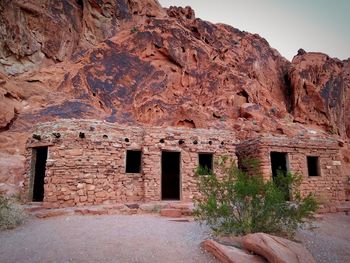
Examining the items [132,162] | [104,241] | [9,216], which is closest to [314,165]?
[132,162]

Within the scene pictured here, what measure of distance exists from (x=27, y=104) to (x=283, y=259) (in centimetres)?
A: 1716

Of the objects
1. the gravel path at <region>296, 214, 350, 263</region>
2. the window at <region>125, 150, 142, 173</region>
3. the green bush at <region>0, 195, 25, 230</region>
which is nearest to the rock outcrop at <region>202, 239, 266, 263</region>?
the gravel path at <region>296, 214, 350, 263</region>

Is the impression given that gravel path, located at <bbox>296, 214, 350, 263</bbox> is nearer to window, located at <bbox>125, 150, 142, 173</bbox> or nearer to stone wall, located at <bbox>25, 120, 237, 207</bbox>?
stone wall, located at <bbox>25, 120, 237, 207</bbox>

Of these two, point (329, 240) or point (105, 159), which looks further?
point (105, 159)

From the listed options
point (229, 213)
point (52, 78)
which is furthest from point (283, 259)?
point (52, 78)

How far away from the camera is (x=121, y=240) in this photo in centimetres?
520

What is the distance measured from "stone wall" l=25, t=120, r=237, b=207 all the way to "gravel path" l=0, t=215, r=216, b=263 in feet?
6.38

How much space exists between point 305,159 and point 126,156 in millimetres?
7060

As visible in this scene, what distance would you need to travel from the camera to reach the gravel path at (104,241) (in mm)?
4422

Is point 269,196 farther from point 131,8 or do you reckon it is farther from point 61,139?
point 131,8

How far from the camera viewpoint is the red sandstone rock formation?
17.2 m

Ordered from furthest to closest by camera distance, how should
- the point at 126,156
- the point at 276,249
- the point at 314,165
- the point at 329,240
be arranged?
the point at 314,165
the point at 126,156
the point at 329,240
the point at 276,249

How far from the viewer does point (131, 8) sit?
2375 centimetres

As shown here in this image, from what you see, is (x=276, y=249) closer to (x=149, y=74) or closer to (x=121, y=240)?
(x=121, y=240)
